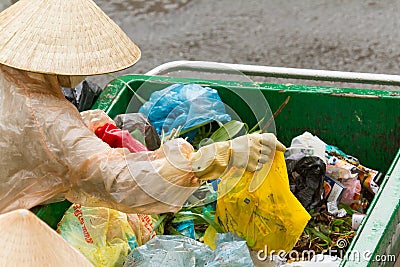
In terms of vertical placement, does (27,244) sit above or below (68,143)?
above

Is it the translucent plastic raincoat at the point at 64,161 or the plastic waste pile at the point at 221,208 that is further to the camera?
the plastic waste pile at the point at 221,208

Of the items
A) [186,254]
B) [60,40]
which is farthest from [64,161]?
[186,254]

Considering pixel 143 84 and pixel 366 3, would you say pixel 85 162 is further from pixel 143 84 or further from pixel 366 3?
pixel 366 3

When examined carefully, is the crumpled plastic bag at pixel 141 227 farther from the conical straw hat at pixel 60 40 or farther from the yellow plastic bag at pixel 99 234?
the conical straw hat at pixel 60 40

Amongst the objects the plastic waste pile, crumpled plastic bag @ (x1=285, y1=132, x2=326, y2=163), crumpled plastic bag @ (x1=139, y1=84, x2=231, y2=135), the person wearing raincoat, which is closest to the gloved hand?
the person wearing raincoat

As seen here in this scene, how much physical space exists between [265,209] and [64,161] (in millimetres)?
846

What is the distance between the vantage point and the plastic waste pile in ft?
9.53

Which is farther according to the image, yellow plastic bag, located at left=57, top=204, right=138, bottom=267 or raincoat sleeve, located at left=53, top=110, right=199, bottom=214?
yellow plastic bag, located at left=57, top=204, right=138, bottom=267

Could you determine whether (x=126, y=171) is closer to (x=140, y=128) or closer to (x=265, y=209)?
(x=265, y=209)

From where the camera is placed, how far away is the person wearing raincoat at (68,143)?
2.49 m

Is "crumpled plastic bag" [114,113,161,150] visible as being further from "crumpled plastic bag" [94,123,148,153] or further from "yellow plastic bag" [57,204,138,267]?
"yellow plastic bag" [57,204,138,267]

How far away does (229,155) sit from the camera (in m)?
2.50

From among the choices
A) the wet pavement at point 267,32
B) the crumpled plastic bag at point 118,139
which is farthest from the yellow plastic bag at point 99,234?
the wet pavement at point 267,32

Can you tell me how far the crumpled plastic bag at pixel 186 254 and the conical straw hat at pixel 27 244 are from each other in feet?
4.11
